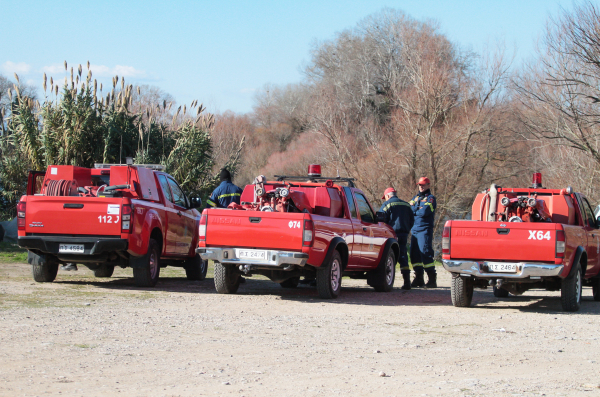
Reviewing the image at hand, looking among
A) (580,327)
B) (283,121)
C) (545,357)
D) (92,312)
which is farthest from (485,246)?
(283,121)

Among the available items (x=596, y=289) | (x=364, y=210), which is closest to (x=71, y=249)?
(x=364, y=210)

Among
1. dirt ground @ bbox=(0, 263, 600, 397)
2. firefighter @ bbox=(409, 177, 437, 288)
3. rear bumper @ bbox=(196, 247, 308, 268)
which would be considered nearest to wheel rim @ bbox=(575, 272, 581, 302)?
dirt ground @ bbox=(0, 263, 600, 397)

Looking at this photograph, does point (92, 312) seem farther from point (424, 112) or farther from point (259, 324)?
point (424, 112)

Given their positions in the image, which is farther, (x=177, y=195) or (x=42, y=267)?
(x=177, y=195)

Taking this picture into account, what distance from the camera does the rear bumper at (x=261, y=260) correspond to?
10445 mm

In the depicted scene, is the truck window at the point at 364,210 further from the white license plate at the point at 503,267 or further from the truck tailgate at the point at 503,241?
the white license plate at the point at 503,267

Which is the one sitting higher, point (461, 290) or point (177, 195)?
point (177, 195)

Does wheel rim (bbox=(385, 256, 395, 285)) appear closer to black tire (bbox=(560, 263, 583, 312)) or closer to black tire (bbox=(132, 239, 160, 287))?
black tire (bbox=(560, 263, 583, 312))

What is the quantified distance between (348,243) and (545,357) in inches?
204

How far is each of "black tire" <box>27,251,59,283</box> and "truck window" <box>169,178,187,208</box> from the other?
97.2 inches

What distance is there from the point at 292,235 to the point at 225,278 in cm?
160

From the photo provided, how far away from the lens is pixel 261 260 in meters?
10.6

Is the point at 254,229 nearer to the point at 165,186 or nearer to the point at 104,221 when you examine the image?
the point at 104,221

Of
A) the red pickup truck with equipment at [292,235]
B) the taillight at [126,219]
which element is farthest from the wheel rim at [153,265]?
the red pickup truck with equipment at [292,235]
